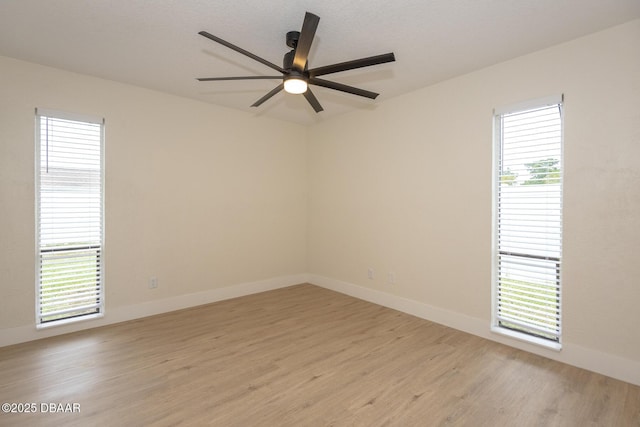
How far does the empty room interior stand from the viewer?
2.31 m

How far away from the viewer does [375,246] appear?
4.52 m

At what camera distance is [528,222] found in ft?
10.1

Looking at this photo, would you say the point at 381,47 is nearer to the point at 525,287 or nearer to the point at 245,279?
the point at 525,287

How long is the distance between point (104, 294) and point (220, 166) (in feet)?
Result: 7.16

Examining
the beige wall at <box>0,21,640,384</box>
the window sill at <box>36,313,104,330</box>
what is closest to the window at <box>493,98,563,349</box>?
the beige wall at <box>0,21,640,384</box>

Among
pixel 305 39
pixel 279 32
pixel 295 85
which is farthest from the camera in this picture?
pixel 279 32

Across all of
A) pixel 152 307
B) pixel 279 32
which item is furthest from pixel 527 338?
pixel 152 307

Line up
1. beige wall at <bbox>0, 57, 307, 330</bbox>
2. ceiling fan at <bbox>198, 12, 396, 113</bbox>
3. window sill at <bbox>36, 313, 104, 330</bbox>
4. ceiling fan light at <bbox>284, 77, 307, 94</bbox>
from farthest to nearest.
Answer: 1. window sill at <bbox>36, 313, 104, 330</bbox>
2. beige wall at <bbox>0, 57, 307, 330</bbox>
3. ceiling fan light at <bbox>284, 77, 307, 94</bbox>
4. ceiling fan at <bbox>198, 12, 396, 113</bbox>

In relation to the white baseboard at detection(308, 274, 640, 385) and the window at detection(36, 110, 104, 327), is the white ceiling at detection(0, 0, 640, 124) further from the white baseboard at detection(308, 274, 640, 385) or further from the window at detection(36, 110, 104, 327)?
the white baseboard at detection(308, 274, 640, 385)

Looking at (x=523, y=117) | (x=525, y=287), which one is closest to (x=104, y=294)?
(x=525, y=287)

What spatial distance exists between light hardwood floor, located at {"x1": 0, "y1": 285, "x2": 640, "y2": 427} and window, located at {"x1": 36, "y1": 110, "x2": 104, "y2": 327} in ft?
1.24

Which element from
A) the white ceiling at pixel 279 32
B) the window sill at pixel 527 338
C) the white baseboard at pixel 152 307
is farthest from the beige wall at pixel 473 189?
the white baseboard at pixel 152 307

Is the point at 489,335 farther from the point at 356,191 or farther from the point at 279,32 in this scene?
the point at 279,32

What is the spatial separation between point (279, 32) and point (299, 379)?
9.48 feet
